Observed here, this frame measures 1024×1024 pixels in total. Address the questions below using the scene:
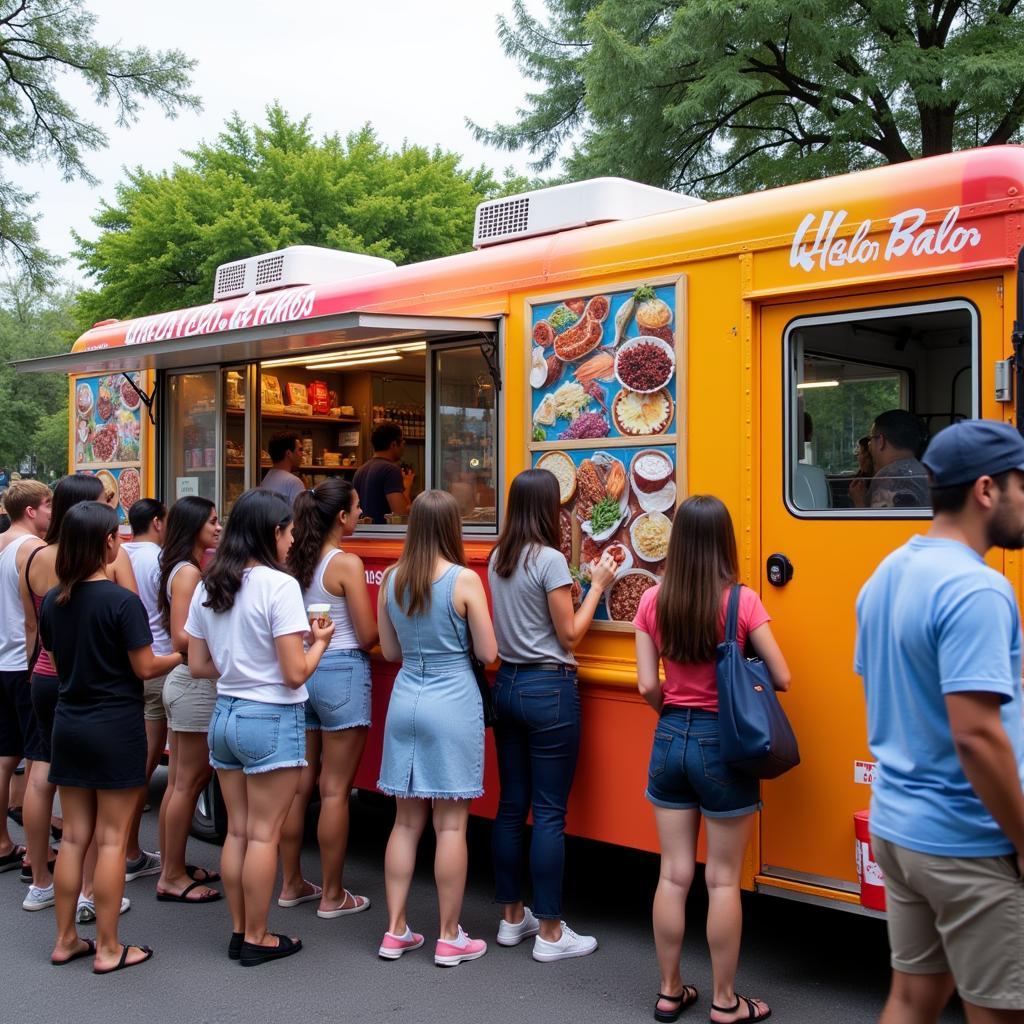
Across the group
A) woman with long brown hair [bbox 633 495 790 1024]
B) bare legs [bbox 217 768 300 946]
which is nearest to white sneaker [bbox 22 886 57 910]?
bare legs [bbox 217 768 300 946]

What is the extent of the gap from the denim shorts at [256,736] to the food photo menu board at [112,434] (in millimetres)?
3436

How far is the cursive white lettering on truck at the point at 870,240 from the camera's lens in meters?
3.92

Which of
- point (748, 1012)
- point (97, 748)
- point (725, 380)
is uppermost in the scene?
point (725, 380)

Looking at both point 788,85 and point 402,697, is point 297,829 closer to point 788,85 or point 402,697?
point 402,697

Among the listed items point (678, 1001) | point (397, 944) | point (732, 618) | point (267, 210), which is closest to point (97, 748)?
point (397, 944)

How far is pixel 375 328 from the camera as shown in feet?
17.1

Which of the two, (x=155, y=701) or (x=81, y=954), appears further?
(x=155, y=701)

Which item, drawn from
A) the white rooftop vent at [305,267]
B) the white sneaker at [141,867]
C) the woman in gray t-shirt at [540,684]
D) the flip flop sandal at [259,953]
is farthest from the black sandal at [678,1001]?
the white rooftop vent at [305,267]

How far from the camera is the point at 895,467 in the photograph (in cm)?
409

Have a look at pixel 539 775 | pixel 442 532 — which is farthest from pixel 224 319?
pixel 539 775

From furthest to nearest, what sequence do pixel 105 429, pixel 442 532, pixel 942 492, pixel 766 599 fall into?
pixel 105 429
pixel 442 532
pixel 766 599
pixel 942 492

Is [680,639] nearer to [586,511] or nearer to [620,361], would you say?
[586,511]

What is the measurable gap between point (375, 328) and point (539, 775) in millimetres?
2133

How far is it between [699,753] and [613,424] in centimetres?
152
